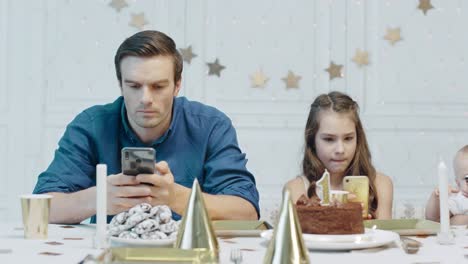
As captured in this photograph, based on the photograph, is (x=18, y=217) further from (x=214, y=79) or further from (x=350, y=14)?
(x=350, y=14)

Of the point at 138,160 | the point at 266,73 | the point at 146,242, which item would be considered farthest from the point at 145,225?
the point at 266,73

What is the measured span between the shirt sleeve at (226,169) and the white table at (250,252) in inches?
19.8

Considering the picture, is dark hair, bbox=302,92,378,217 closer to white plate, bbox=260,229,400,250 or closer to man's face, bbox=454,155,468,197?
man's face, bbox=454,155,468,197

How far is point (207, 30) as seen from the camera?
3600 millimetres

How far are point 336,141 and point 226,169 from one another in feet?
2.05

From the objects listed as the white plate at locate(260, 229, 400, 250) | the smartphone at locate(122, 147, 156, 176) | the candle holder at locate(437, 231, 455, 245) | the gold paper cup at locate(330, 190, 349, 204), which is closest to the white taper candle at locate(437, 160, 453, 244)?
the candle holder at locate(437, 231, 455, 245)

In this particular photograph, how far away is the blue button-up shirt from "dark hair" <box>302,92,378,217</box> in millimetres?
484

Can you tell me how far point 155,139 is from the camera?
7.32ft

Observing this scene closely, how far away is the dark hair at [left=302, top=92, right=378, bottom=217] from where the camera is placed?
8.64 feet

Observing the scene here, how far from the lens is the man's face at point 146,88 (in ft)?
6.82

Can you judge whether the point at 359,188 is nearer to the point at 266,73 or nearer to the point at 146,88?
the point at 146,88

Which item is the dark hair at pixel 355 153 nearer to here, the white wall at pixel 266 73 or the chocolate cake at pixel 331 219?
the white wall at pixel 266 73

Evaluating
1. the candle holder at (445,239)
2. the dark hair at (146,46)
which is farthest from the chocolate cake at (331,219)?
the dark hair at (146,46)

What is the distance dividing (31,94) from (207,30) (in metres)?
0.99
